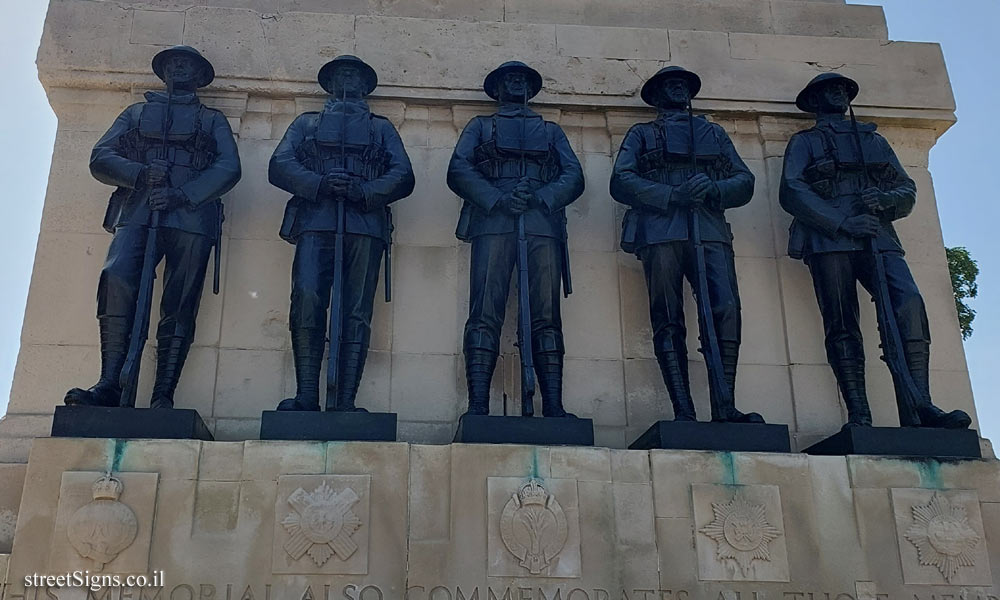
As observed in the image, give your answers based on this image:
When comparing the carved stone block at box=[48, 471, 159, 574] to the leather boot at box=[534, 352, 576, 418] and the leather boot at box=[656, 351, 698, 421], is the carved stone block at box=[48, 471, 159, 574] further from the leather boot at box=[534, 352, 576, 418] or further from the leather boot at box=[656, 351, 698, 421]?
the leather boot at box=[656, 351, 698, 421]

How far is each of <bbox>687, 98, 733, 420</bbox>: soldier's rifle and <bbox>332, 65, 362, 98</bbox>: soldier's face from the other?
3.59 meters

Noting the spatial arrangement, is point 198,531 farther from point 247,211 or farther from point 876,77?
point 876,77

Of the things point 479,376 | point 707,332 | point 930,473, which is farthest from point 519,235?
point 930,473

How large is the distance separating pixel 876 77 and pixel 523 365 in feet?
20.6

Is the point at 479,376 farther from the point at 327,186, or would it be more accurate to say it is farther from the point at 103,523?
the point at 103,523

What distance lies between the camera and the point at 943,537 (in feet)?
27.8

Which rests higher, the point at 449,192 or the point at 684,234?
the point at 449,192

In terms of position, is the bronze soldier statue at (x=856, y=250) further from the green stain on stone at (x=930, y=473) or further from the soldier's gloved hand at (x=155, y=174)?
the soldier's gloved hand at (x=155, y=174)

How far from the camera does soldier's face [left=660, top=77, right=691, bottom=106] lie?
1062cm

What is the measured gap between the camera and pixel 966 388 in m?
10.7

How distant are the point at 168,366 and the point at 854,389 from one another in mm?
6475

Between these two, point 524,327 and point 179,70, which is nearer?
point 524,327

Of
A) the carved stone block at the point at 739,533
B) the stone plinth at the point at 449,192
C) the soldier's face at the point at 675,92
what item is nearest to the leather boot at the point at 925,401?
the stone plinth at the point at 449,192

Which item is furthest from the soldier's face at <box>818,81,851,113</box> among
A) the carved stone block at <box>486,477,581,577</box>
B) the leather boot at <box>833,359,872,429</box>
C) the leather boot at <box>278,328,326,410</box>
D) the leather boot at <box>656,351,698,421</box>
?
the leather boot at <box>278,328,326,410</box>
